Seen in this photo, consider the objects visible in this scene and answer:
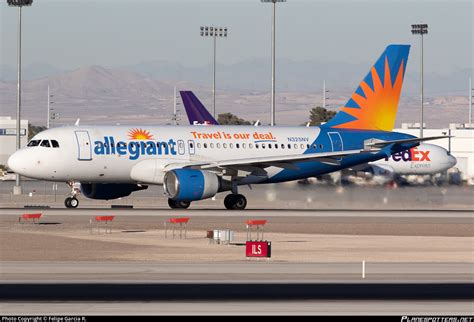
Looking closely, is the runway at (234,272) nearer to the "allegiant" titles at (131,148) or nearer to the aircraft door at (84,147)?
the aircraft door at (84,147)

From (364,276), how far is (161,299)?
8768 millimetres

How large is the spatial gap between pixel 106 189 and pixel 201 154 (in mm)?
6122

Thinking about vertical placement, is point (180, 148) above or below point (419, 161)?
above

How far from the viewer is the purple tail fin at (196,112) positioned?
95.9m

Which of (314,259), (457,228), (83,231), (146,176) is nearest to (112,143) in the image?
(146,176)

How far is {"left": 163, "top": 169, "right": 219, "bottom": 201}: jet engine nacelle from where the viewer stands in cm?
6331

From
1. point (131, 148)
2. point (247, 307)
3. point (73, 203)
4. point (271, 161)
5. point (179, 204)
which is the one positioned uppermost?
point (131, 148)

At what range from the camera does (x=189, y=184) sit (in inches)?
2493

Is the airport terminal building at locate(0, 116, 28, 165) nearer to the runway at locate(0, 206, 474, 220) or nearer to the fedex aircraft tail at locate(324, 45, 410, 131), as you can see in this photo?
the fedex aircraft tail at locate(324, 45, 410, 131)

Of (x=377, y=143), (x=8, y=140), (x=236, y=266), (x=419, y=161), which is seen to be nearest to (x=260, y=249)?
(x=236, y=266)

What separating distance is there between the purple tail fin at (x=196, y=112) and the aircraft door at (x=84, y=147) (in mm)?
30039

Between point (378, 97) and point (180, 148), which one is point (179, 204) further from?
point (378, 97)

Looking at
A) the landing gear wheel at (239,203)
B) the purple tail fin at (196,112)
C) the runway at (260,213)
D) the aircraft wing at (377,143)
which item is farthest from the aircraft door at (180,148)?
the purple tail fin at (196,112)

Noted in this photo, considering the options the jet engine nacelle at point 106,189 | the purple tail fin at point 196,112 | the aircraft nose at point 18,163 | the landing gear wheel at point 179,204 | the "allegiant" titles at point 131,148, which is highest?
the purple tail fin at point 196,112
